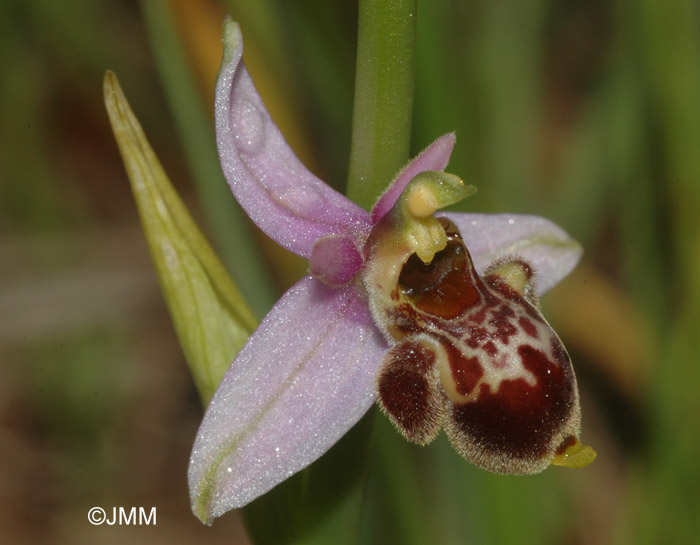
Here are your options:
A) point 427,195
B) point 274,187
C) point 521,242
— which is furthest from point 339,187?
point 427,195

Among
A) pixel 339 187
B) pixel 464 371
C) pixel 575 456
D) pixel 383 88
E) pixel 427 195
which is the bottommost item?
pixel 339 187

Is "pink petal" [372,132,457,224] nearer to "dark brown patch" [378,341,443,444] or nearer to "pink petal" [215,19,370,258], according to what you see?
"pink petal" [215,19,370,258]

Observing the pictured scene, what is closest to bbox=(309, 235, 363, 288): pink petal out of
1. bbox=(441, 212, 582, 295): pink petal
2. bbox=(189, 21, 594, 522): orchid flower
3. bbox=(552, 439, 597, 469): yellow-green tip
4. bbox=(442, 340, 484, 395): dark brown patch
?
bbox=(189, 21, 594, 522): orchid flower

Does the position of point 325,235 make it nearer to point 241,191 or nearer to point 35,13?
point 241,191

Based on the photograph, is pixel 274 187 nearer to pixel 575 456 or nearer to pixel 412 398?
pixel 412 398

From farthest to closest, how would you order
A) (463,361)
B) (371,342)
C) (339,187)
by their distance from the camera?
(339,187), (371,342), (463,361)

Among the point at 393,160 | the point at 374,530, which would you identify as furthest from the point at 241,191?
the point at 374,530
